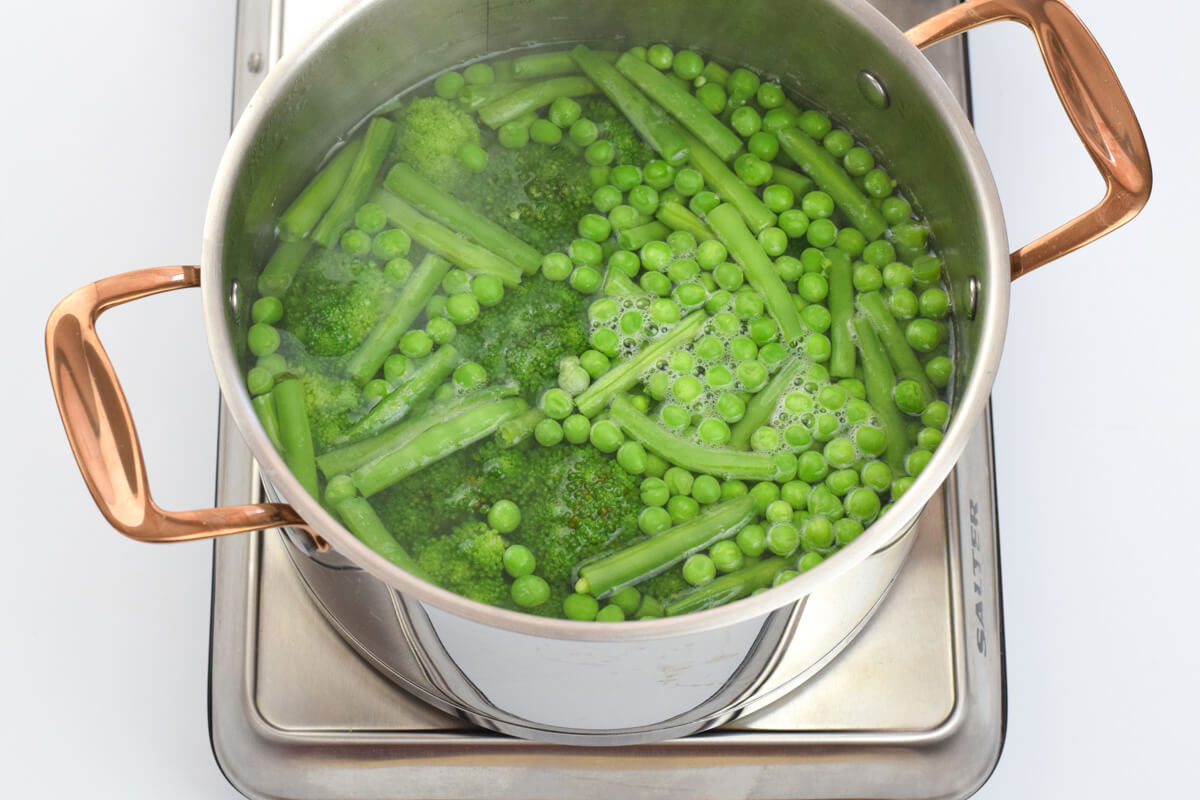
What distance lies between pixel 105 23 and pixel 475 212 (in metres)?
1.09

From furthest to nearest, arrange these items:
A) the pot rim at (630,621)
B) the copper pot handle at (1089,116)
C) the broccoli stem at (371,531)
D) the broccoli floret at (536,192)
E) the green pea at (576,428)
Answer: the broccoli floret at (536,192) < the green pea at (576,428) < the broccoli stem at (371,531) < the copper pot handle at (1089,116) < the pot rim at (630,621)

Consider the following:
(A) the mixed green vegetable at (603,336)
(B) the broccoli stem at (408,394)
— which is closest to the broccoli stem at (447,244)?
(A) the mixed green vegetable at (603,336)

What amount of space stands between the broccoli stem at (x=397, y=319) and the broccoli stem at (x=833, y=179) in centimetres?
61

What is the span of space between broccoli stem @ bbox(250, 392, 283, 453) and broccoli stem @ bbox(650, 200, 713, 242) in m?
0.69

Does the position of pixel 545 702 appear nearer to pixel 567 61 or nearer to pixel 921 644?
pixel 921 644

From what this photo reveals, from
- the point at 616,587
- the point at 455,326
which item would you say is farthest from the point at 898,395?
the point at 455,326

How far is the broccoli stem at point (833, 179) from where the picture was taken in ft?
5.61

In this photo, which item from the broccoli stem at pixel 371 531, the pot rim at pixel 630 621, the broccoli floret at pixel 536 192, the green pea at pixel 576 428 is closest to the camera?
the pot rim at pixel 630 621

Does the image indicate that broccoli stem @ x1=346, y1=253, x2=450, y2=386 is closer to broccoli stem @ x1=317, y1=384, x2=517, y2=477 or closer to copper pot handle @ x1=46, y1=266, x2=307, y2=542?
broccoli stem @ x1=317, y1=384, x2=517, y2=477

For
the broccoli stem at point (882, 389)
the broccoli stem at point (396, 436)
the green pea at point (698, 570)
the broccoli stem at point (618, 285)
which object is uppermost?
the broccoli stem at point (618, 285)

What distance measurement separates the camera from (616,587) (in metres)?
1.48

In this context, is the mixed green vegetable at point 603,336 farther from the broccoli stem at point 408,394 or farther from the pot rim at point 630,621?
the pot rim at point 630,621

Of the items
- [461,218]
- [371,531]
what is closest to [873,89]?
[461,218]

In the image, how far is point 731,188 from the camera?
5.57ft
